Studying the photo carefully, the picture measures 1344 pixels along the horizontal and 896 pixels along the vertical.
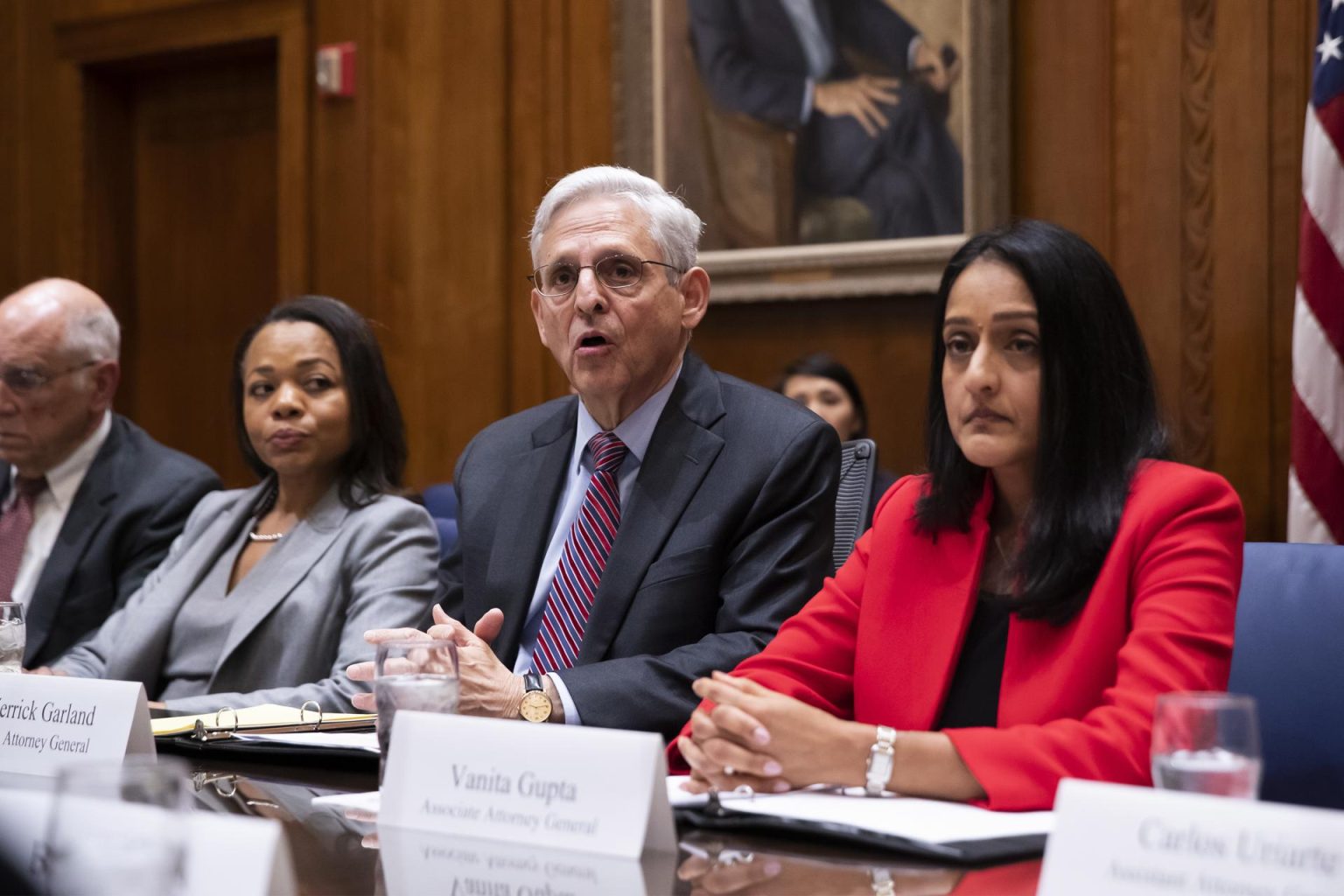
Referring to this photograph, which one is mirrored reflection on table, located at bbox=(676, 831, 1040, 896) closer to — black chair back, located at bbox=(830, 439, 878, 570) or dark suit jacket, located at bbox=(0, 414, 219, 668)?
black chair back, located at bbox=(830, 439, 878, 570)

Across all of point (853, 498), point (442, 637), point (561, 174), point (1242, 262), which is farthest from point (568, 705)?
point (561, 174)

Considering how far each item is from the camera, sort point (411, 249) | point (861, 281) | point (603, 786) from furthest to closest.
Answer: point (411, 249)
point (861, 281)
point (603, 786)

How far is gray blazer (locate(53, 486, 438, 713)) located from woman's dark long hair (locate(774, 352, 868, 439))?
6.81 ft

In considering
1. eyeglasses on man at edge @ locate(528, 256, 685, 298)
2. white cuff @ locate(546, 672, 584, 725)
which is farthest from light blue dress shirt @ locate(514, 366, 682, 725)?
white cuff @ locate(546, 672, 584, 725)

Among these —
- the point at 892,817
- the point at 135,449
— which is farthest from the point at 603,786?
the point at 135,449

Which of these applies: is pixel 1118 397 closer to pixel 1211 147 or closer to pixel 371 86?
pixel 1211 147

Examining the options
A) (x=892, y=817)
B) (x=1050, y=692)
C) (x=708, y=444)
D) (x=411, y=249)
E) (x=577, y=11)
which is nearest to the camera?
(x=892, y=817)

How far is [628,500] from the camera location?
2555mm

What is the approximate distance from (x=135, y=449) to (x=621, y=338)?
172cm

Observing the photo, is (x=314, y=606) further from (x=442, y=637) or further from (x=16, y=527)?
(x=16, y=527)

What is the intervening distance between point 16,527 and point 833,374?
8.11ft

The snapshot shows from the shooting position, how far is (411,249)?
5895 millimetres

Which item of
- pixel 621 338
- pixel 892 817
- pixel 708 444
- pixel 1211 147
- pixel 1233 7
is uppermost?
pixel 1233 7

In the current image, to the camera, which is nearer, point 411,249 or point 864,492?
point 864,492
